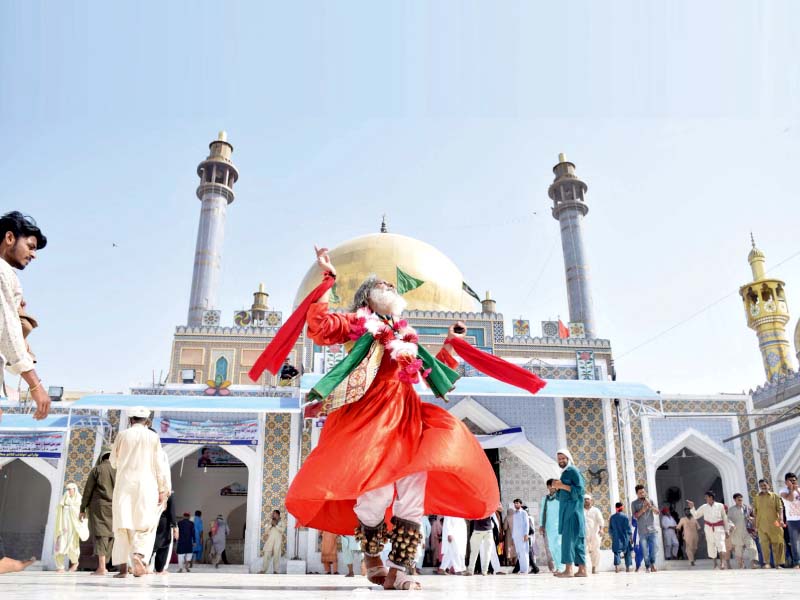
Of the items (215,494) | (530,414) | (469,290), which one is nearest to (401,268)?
(469,290)

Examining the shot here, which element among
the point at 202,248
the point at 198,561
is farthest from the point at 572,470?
the point at 202,248

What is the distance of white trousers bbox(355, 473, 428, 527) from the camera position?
3.06m

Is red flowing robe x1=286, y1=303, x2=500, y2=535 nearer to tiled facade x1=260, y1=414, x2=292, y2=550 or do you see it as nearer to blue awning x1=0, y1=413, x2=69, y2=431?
tiled facade x1=260, y1=414, x2=292, y2=550

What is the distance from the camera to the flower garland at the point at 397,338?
11.0 feet

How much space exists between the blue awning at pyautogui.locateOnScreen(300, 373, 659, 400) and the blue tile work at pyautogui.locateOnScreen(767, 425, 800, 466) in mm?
3263

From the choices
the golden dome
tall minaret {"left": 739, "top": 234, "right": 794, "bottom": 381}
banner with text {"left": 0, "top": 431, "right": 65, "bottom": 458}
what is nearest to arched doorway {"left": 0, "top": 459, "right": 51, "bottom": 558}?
banner with text {"left": 0, "top": 431, "right": 65, "bottom": 458}

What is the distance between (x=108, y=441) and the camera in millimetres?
11180

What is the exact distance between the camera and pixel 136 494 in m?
4.34

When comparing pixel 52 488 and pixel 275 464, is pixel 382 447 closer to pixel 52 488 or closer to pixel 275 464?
pixel 275 464

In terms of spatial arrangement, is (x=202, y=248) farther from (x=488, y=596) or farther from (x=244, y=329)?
(x=488, y=596)

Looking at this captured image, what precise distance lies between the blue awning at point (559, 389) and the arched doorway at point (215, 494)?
6.77 metres

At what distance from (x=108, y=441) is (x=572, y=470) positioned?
26.3 ft

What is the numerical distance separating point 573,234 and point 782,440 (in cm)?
1144

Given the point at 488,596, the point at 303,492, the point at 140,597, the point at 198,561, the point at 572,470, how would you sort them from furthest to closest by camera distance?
1. the point at 198,561
2. the point at 572,470
3. the point at 303,492
4. the point at 488,596
5. the point at 140,597
